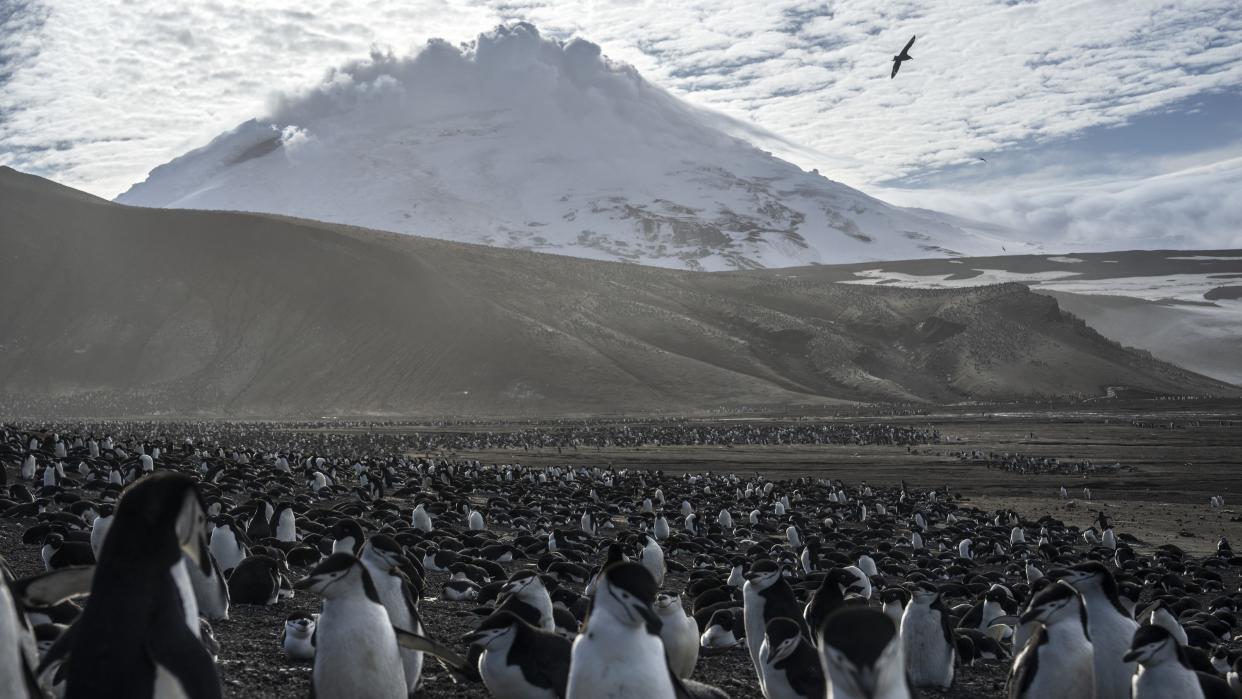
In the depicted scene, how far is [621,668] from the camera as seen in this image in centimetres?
519

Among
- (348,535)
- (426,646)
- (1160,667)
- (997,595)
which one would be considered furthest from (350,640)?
(997,595)

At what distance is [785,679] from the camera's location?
6.94 metres

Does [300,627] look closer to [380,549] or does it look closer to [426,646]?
[380,549]

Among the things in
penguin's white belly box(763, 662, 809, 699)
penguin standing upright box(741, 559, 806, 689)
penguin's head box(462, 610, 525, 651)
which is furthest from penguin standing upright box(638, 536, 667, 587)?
penguin's head box(462, 610, 525, 651)

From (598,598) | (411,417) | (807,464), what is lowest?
(411,417)

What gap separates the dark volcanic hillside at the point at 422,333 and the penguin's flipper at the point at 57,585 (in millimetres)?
92888

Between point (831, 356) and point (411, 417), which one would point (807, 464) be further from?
point (831, 356)

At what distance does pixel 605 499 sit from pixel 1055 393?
9420 centimetres

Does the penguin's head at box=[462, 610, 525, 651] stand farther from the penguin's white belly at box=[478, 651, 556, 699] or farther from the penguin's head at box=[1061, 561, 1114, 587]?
the penguin's head at box=[1061, 561, 1114, 587]

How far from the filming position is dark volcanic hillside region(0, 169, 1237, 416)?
105 metres

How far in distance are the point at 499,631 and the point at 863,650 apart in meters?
3.48

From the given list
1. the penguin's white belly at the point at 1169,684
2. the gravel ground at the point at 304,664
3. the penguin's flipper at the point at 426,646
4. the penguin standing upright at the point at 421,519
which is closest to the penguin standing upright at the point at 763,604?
the gravel ground at the point at 304,664

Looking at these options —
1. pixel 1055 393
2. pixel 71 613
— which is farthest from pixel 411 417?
pixel 71 613

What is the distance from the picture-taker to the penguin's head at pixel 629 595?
17.2 feet
